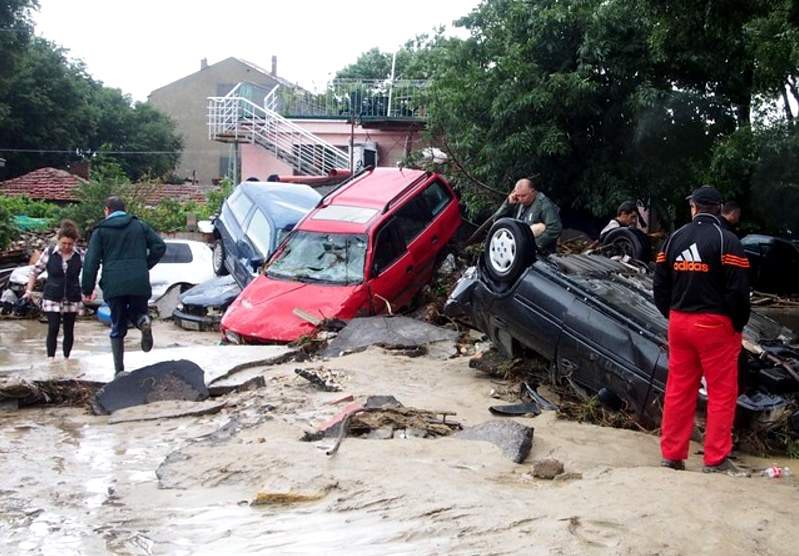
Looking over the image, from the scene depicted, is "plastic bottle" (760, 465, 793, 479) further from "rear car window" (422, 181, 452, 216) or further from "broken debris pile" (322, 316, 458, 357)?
"rear car window" (422, 181, 452, 216)

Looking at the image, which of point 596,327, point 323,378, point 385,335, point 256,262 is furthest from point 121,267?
point 256,262

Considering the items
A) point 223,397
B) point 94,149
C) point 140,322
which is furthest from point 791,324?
point 94,149

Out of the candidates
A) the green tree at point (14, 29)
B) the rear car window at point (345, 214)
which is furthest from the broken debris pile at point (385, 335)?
the green tree at point (14, 29)

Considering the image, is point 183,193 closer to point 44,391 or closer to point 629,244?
point 44,391

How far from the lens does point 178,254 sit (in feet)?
58.9

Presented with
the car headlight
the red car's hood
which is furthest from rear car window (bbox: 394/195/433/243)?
the car headlight

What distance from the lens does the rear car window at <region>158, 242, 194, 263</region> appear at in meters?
17.8

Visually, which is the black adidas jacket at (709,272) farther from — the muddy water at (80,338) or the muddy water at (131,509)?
the muddy water at (80,338)

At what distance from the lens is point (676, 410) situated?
18.3 feet

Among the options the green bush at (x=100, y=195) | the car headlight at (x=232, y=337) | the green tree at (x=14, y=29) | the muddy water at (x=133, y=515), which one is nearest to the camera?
the muddy water at (x=133, y=515)

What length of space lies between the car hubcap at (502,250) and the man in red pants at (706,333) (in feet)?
6.54

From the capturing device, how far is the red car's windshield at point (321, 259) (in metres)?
12.1

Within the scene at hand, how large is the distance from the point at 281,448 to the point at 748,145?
9.13m

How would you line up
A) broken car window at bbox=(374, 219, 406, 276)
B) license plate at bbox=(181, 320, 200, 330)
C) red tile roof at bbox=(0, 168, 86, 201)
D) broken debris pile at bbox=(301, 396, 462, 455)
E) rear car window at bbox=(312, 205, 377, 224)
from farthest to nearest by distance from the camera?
1. red tile roof at bbox=(0, 168, 86, 201)
2. license plate at bbox=(181, 320, 200, 330)
3. rear car window at bbox=(312, 205, 377, 224)
4. broken car window at bbox=(374, 219, 406, 276)
5. broken debris pile at bbox=(301, 396, 462, 455)
